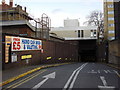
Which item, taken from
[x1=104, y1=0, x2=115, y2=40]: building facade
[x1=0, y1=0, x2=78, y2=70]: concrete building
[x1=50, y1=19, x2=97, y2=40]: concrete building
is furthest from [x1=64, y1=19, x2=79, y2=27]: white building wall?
[x1=0, y1=0, x2=78, y2=70]: concrete building

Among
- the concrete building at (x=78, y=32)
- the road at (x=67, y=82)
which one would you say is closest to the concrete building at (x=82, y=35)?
the concrete building at (x=78, y=32)

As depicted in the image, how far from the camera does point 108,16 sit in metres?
73.4

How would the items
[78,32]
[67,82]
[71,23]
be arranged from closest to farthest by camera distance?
[67,82], [78,32], [71,23]

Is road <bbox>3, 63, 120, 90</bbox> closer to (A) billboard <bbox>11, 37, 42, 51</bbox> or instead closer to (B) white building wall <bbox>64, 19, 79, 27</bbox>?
(A) billboard <bbox>11, 37, 42, 51</bbox>

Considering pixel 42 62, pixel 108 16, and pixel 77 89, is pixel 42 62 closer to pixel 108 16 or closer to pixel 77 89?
pixel 77 89

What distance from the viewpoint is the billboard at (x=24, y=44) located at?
1616 cm

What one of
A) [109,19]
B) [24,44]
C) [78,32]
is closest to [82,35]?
[78,32]

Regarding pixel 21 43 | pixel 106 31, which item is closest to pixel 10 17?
pixel 21 43

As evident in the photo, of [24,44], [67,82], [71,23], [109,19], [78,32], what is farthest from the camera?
[71,23]

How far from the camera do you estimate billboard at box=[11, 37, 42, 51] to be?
16.2 meters

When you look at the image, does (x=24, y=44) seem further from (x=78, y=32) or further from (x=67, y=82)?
(x=78, y=32)

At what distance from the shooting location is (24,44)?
18.2 m

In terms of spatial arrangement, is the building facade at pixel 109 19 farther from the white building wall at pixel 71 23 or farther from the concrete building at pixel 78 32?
the concrete building at pixel 78 32

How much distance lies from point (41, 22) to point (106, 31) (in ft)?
168
